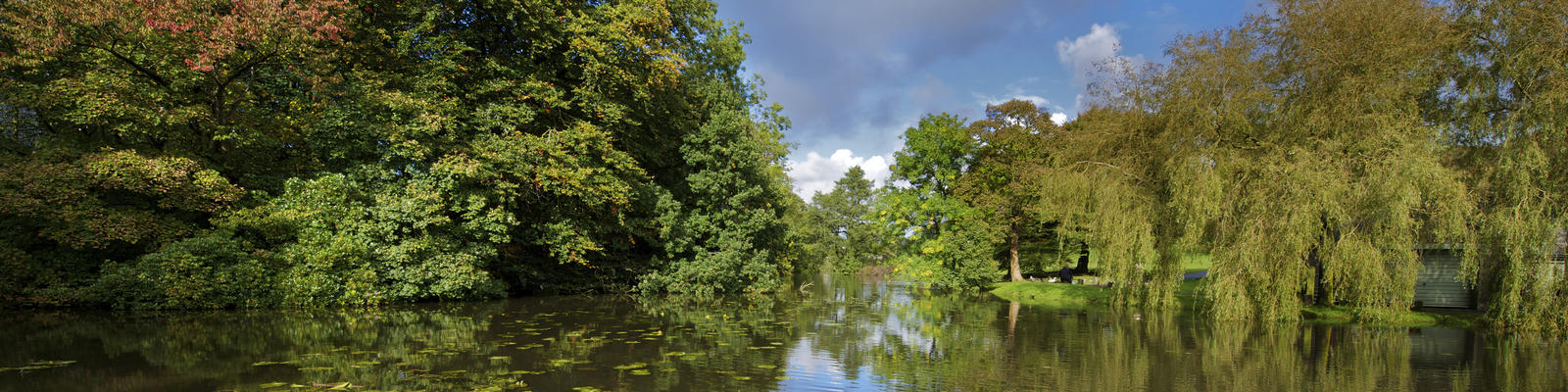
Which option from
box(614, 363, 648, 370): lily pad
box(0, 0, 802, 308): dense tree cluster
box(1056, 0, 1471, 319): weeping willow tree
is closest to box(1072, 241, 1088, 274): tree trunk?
box(1056, 0, 1471, 319): weeping willow tree

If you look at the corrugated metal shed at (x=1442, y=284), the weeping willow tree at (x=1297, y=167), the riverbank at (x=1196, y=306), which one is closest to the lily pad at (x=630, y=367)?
the weeping willow tree at (x=1297, y=167)

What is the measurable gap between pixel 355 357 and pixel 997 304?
1970cm

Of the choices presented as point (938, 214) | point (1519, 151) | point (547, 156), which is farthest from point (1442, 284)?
point (547, 156)

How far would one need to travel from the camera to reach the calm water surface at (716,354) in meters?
7.93

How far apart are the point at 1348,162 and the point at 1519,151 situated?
112 inches

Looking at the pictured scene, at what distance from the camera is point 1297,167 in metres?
15.9

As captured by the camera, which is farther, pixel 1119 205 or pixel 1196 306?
pixel 1196 306

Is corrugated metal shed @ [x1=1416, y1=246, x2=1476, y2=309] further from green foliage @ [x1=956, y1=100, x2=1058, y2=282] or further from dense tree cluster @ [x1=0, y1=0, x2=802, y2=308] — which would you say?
dense tree cluster @ [x1=0, y1=0, x2=802, y2=308]

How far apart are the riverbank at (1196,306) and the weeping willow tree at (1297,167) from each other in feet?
3.02

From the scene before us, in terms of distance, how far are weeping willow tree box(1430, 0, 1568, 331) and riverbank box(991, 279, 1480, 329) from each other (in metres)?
2.04

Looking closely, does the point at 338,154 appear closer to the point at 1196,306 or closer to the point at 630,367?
the point at 630,367

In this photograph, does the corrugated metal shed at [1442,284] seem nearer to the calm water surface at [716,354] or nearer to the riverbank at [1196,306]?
the riverbank at [1196,306]

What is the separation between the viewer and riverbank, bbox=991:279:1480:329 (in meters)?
17.6

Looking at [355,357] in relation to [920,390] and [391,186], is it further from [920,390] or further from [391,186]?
[391,186]
